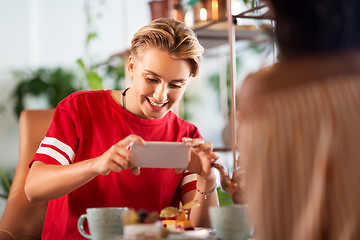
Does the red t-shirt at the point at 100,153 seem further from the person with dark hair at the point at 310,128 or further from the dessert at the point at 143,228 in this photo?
the person with dark hair at the point at 310,128

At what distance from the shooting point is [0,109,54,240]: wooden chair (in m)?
1.85

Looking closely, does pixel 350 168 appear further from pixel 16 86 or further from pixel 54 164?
pixel 16 86

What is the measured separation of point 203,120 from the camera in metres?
6.09

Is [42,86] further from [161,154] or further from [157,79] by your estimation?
[161,154]

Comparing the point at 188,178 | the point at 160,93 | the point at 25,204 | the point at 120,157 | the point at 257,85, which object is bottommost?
the point at 25,204

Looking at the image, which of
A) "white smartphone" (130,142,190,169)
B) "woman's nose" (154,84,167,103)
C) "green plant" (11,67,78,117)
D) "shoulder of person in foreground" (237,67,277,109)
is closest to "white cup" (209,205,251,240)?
"white smartphone" (130,142,190,169)

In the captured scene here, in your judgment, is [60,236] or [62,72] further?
[62,72]

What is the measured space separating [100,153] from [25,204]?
435mm

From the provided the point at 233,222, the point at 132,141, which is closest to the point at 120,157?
the point at 132,141

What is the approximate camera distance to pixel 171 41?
156 centimetres

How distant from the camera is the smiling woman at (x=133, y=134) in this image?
1.48m

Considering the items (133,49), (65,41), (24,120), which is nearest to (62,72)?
(65,41)

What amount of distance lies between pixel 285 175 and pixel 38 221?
1.52 meters

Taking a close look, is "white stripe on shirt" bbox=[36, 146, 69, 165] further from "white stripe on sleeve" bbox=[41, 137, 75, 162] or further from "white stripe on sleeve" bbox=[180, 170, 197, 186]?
"white stripe on sleeve" bbox=[180, 170, 197, 186]
